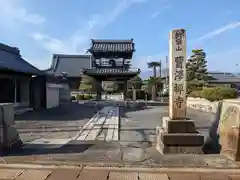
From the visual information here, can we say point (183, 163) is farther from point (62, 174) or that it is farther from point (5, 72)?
point (5, 72)

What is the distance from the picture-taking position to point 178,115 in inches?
292

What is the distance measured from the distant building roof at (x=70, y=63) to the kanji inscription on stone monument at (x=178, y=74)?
45.8 metres

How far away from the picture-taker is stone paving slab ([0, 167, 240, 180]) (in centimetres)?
524

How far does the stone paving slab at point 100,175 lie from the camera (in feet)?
17.2

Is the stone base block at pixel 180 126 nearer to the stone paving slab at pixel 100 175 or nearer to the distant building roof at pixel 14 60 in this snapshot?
the stone paving slab at pixel 100 175

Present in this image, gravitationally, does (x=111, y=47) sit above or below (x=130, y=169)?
above

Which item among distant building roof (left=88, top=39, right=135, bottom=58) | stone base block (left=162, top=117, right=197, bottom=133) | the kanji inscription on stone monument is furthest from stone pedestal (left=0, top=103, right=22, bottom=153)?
distant building roof (left=88, top=39, right=135, bottom=58)

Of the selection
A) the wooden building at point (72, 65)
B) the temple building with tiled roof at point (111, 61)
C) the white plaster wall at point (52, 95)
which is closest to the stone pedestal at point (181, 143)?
the white plaster wall at point (52, 95)

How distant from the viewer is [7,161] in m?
6.34

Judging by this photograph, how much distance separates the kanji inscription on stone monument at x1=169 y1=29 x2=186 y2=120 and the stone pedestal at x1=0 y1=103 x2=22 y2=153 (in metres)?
4.42

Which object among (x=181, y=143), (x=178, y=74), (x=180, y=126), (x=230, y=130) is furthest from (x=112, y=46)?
(x=230, y=130)

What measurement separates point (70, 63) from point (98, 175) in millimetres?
49760

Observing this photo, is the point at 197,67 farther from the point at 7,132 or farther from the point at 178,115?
the point at 7,132

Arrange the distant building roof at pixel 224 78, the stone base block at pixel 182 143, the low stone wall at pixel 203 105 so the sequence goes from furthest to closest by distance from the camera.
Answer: the distant building roof at pixel 224 78, the low stone wall at pixel 203 105, the stone base block at pixel 182 143
